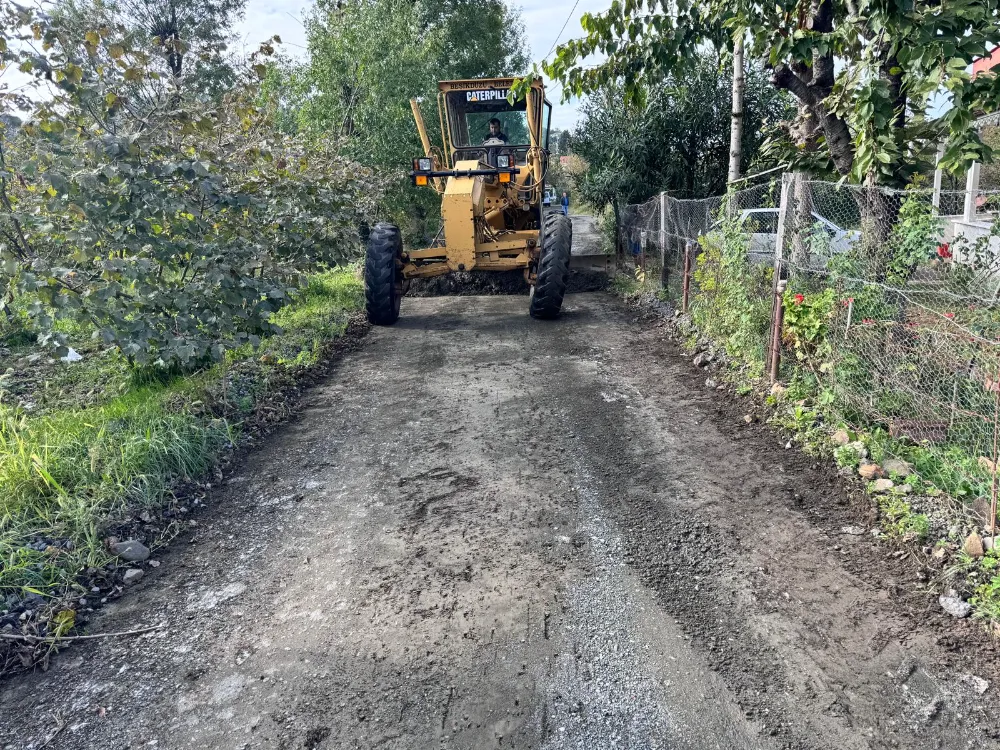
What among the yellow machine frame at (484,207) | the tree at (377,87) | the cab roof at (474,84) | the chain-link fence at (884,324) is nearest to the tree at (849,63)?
the chain-link fence at (884,324)

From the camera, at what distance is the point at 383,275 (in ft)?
32.4

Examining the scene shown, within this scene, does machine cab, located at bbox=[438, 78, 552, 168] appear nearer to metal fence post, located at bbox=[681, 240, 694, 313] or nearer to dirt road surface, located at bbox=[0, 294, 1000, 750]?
metal fence post, located at bbox=[681, 240, 694, 313]

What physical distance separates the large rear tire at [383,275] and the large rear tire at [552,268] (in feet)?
6.32

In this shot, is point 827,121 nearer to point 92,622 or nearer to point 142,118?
point 142,118

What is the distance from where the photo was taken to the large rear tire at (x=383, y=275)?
9.87 m

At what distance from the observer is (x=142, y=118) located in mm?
5852

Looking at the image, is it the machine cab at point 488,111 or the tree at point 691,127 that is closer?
the machine cab at point 488,111

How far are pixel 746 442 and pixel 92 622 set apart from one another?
4.40 meters

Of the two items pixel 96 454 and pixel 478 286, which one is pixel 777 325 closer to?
pixel 96 454

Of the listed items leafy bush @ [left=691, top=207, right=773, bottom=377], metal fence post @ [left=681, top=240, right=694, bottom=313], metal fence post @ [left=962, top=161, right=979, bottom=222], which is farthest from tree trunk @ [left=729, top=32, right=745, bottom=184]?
metal fence post @ [left=962, top=161, right=979, bottom=222]

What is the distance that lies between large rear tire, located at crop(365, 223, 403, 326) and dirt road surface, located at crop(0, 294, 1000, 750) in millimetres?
4347

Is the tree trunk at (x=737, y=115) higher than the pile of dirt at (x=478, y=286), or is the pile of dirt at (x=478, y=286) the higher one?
the tree trunk at (x=737, y=115)

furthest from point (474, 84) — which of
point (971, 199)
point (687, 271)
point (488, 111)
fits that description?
point (971, 199)

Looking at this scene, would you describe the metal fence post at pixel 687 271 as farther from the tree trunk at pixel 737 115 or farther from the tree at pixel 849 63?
the tree at pixel 849 63
